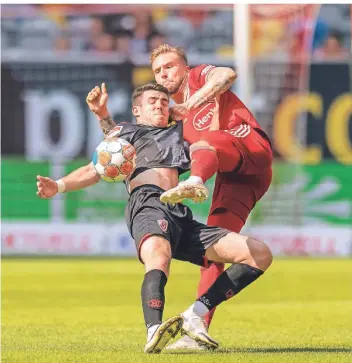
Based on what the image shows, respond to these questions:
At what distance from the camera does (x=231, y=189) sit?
9305 mm

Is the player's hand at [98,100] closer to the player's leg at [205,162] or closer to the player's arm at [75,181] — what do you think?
the player's arm at [75,181]

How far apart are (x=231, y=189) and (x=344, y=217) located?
52.3ft

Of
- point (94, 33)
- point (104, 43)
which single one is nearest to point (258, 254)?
point (104, 43)

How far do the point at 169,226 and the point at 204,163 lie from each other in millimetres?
516

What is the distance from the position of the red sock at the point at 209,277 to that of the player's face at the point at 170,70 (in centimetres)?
145

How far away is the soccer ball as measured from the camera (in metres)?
8.24

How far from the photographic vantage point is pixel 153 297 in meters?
7.93

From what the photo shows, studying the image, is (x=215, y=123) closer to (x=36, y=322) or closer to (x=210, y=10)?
(x=36, y=322)

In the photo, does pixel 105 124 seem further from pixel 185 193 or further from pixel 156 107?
pixel 185 193

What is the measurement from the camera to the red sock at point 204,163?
8.13 m

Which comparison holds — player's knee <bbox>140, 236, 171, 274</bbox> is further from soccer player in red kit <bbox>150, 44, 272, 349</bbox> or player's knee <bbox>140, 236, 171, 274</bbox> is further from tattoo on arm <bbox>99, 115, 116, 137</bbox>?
tattoo on arm <bbox>99, 115, 116, 137</bbox>

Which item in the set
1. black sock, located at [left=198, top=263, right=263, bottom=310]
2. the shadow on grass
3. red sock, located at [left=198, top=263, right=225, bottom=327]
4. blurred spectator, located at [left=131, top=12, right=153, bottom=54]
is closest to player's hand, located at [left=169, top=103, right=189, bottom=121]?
black sock, located at [left=198, top=263, right=263, bottom=310]

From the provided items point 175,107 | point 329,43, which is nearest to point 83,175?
point 175,107

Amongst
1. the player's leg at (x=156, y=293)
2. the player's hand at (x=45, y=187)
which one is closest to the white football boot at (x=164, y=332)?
the player's leg at (x=156, y=293)
